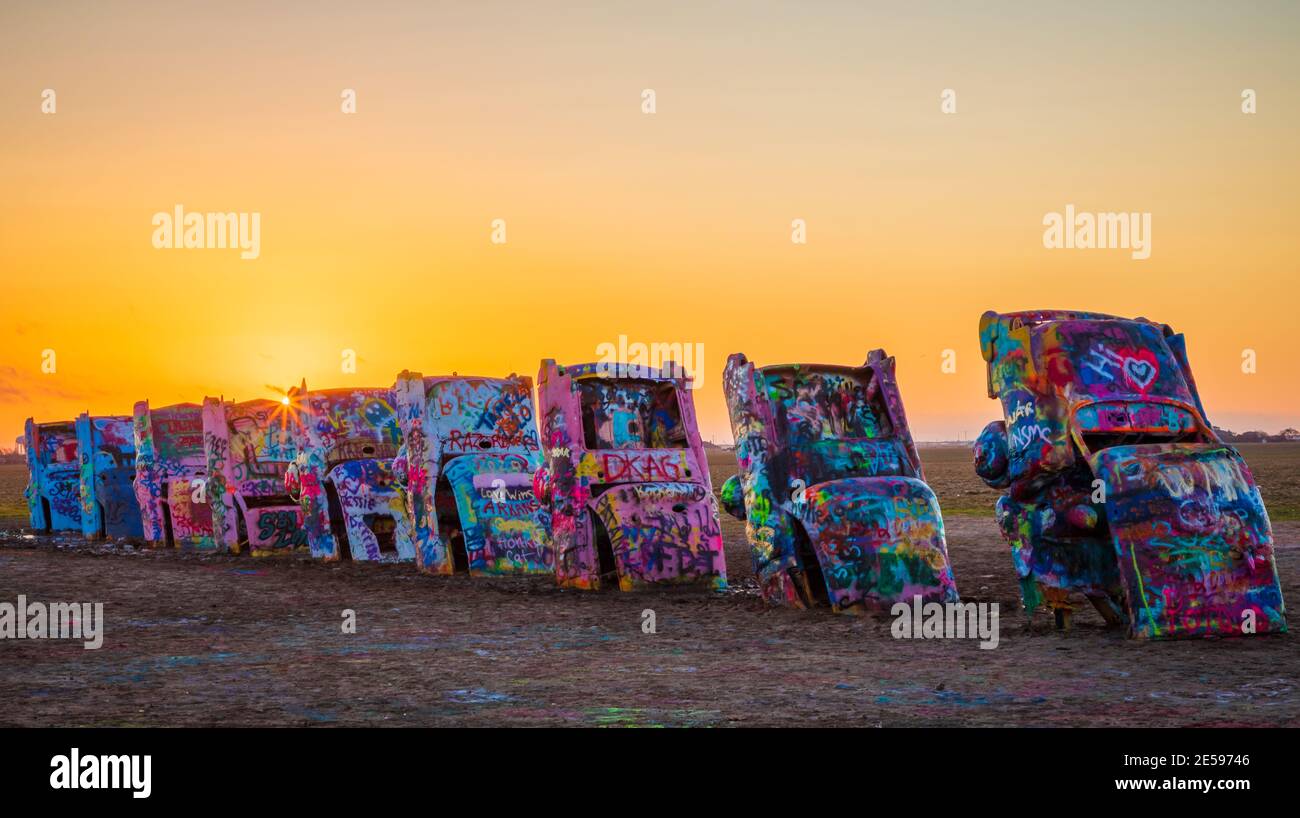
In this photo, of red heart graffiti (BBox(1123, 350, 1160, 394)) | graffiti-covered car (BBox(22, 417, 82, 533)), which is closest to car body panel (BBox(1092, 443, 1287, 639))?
red heart graffiti (BBox(1123, 350, 1160, 394))

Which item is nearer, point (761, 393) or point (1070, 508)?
point (1070, 508)

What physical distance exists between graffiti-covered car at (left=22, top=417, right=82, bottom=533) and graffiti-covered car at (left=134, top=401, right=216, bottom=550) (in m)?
5.59

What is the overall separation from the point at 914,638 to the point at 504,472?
8099mm

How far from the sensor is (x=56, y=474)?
30.4 metres

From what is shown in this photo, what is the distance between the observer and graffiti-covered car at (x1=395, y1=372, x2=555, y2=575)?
56.6ft

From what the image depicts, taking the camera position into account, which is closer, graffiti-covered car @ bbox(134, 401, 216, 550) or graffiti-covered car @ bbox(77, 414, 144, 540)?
graffiti-covered car @ bbox(134, 401, 216, 550)

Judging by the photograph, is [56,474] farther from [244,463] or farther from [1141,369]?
[1141,369]

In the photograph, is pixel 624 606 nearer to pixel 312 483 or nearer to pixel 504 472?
pixel 504 472

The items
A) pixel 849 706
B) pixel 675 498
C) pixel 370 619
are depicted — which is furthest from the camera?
pixel 675 498

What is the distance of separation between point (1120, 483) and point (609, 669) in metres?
4.08

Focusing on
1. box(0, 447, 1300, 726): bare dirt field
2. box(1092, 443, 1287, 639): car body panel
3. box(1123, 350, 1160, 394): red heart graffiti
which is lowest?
box(0, 447, 1300, 726): bare dirt field

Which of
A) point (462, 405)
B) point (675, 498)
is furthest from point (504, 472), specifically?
point (675, 498)

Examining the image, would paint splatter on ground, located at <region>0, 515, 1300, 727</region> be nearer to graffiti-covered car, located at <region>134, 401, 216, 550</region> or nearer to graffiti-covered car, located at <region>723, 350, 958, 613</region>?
graffiti-covered car, located at <region>723, 350, 958, 613</region>

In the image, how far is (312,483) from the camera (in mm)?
20766
